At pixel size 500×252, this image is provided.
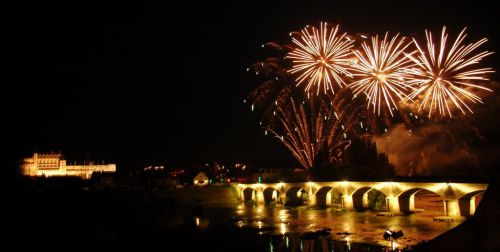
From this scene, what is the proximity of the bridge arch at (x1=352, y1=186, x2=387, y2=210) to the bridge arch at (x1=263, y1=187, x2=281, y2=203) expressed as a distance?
54.5ft

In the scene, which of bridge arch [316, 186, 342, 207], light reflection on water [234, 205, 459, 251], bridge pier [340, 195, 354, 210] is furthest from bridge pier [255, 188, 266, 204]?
bridge pier [340, 195, 354, 210]

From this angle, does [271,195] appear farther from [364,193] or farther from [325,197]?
[364,193]

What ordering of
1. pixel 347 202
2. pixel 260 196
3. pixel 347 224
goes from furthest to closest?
pixel 260 196 → pixel 347 202 → pixel 347 224

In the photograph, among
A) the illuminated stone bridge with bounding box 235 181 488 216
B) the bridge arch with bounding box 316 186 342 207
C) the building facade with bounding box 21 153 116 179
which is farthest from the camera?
the building facade with bounding box 21 153 116 179

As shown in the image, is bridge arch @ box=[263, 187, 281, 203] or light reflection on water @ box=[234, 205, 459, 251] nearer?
light reflection on water @ box=[234, 205, 459, 251]

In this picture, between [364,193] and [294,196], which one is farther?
[294,196]

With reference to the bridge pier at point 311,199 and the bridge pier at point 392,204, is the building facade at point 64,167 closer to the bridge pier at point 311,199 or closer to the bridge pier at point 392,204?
the bridge pier at point 311,199

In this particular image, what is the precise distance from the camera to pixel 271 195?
204ft

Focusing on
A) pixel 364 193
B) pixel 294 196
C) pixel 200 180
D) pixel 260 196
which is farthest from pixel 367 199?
pixel 200 180

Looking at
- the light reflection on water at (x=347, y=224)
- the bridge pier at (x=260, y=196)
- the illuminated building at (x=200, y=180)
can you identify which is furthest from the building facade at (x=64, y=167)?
the light reflection on water at (x=347, y=224)

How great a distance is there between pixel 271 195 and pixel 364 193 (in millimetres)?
18836

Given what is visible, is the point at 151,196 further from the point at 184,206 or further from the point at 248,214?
the point at 248,214

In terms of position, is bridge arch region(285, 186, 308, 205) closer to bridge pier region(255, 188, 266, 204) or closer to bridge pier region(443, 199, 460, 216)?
bridge pier region(255, 188, 266, 204)

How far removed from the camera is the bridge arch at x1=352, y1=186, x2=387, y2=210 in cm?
4391
